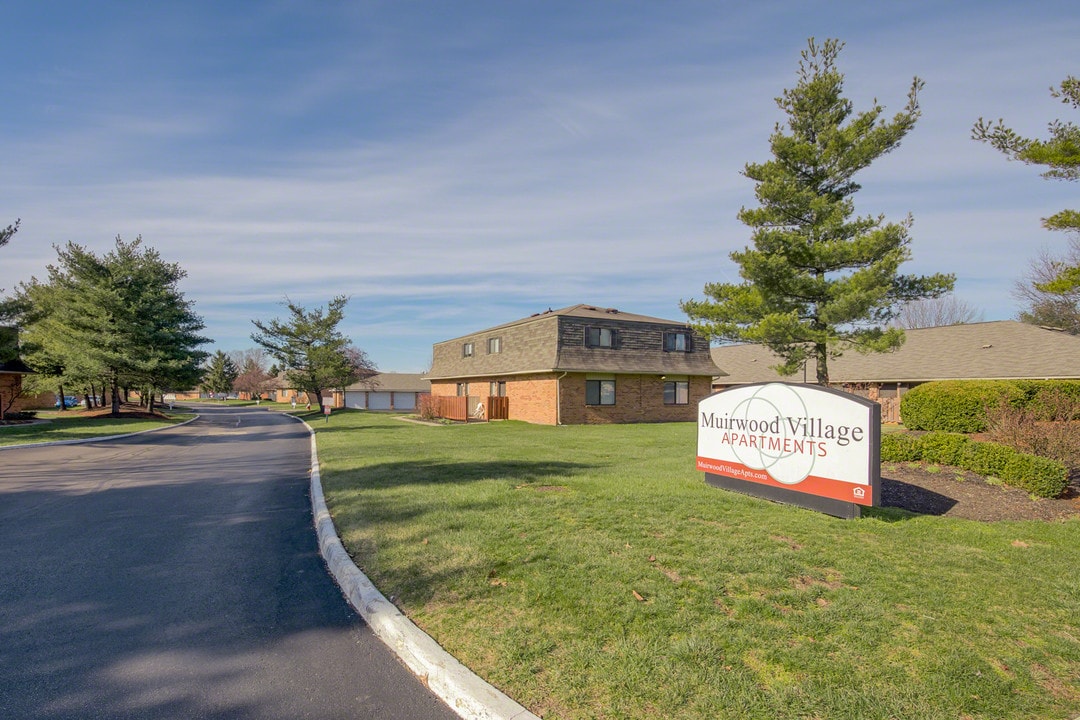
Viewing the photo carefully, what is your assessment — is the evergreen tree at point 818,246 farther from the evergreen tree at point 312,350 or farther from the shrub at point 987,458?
the evergreen tree at point 312,350

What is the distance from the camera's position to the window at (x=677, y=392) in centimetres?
3083

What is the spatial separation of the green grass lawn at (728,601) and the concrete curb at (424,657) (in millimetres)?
116

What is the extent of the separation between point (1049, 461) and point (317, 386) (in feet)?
137

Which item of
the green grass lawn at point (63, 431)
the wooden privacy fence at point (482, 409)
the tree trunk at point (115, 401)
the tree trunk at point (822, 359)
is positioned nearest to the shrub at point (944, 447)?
the tree trunk at point (822, 359)

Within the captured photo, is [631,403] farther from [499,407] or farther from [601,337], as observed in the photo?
[499,407]

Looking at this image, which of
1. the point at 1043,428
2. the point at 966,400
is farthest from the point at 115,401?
the point at 1043,428

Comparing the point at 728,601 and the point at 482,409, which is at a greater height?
the point at 482,409

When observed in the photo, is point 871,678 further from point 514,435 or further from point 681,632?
point 514,435

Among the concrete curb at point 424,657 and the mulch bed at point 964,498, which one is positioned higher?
the mulch bed at point 964,498

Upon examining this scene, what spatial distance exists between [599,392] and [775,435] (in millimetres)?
20713

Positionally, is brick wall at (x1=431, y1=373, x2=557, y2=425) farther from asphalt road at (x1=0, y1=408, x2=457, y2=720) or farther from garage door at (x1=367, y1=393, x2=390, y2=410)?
garage door at (x1=367, y1=393, x2=390, y2=410)

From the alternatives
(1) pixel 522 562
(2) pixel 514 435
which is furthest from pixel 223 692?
(2) pixel 514 435

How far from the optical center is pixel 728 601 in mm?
4492

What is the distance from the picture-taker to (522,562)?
5379 millimetres
